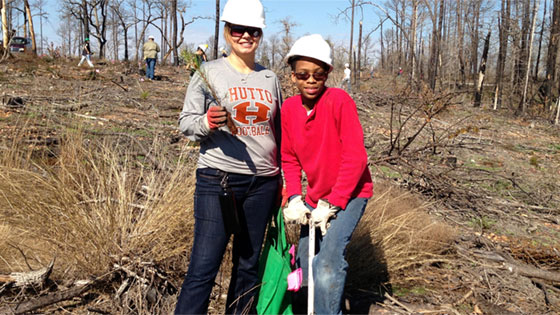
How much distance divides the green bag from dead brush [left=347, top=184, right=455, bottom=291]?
35.9 inches

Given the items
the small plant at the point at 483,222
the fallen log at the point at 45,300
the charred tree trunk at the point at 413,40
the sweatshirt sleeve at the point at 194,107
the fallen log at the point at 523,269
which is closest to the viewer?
the sweatshirt sleeve at the point at 194,107

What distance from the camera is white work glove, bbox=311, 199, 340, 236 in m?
2.17

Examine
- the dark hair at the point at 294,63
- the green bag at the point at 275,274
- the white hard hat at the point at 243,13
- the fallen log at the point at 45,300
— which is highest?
the white hard hat at the point at 243,13

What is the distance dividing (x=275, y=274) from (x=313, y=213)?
19.8 inches

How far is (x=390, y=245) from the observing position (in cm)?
347

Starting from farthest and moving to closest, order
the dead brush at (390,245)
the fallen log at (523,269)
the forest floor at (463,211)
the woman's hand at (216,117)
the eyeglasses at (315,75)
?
the fallen log at (523,269)
the dead brush at (390,245)
the forest floor at (463,211)
the eyeglasses at (315,75)
the woman's hand at (216,117)

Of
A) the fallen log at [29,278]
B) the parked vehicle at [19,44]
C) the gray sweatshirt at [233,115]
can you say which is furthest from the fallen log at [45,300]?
the parked vehicle at [19,44]

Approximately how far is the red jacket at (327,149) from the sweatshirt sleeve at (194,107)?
1.50 feet

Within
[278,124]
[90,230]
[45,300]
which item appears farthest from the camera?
[90,230]

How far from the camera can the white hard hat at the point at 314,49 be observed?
2.16 meters

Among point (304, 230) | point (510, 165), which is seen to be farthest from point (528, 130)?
point (304, 230)

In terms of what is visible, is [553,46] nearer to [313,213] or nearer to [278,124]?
[278,124]

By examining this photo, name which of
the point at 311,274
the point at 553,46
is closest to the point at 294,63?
the point at 311,274

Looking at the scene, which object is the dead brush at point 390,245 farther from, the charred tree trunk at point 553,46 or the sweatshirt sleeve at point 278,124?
the charred tree trunk at point 553,46
